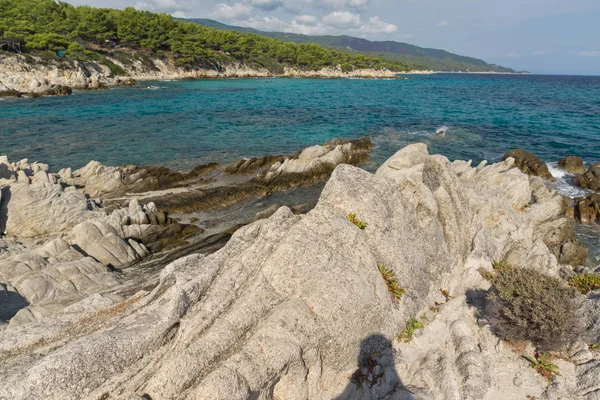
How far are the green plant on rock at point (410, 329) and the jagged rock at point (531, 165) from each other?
3267 centimetres

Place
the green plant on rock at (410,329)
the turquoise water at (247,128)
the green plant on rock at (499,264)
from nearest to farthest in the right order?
the green plant on rock at (410,329), the green plant on rock at (499,264), the turquoise water at (247,128)

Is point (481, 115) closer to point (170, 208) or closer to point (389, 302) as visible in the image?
point (170, 208)

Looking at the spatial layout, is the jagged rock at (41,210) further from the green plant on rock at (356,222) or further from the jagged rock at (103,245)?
the green plant on rock at (356,222)

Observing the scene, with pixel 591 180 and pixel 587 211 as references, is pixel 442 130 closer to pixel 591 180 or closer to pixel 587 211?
pixel 591 180

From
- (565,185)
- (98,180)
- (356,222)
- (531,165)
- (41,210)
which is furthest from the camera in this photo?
(531,165)

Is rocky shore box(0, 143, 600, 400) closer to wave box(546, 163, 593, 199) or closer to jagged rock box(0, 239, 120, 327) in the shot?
jagged rock box(0, 239, 120, 327)

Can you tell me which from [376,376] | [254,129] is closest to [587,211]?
[376,376]

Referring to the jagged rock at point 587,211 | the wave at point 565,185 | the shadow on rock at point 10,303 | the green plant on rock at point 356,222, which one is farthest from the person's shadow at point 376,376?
the wave at point 565,185

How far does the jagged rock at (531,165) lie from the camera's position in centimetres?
3598

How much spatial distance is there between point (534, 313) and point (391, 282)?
440 centimetres

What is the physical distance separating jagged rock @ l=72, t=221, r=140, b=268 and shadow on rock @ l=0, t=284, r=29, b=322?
4.41 m

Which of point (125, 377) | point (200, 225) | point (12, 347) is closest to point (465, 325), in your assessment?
point (125, 377)

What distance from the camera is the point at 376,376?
1016cm

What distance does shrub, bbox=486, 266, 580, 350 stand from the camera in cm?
1044
